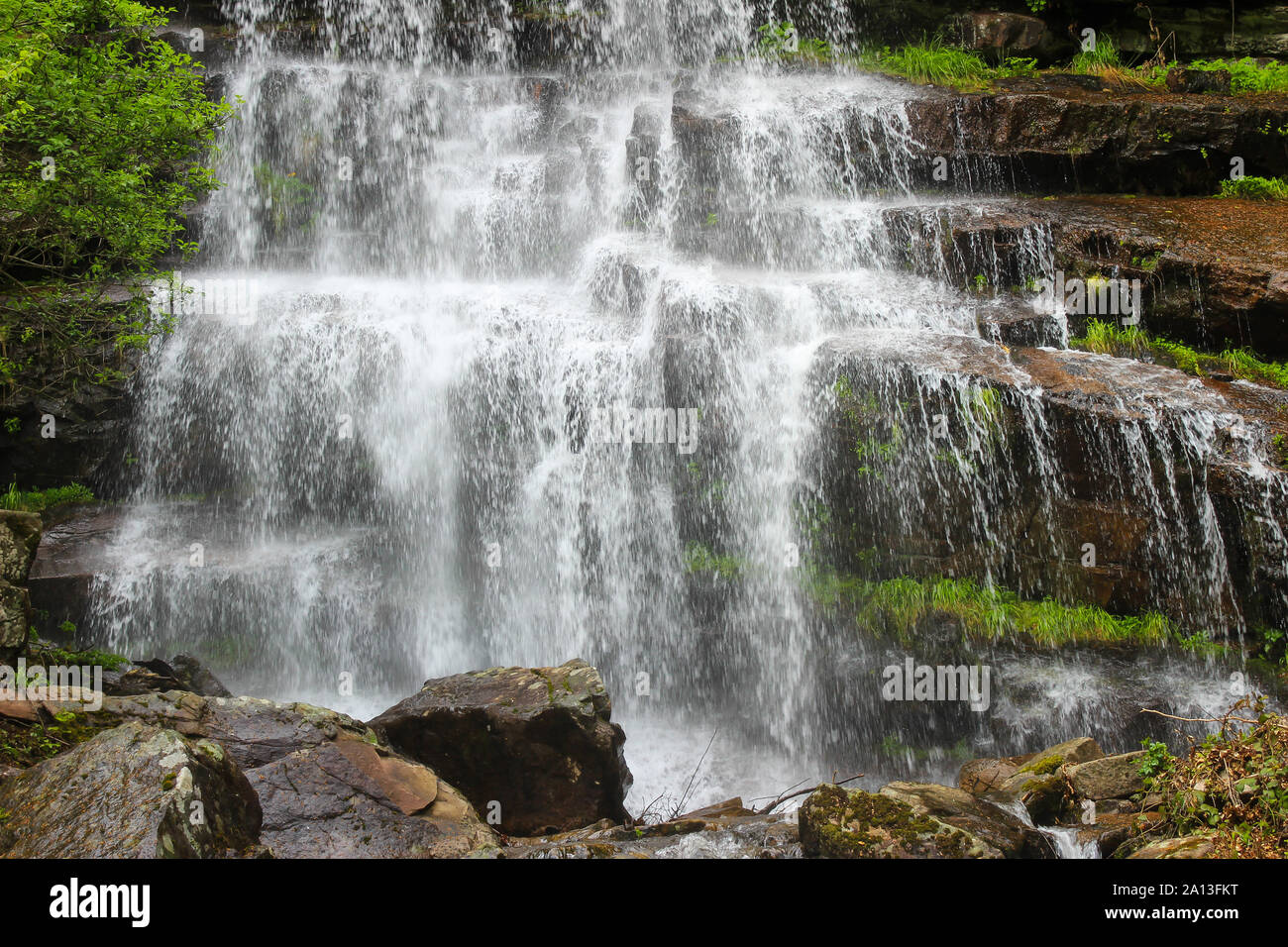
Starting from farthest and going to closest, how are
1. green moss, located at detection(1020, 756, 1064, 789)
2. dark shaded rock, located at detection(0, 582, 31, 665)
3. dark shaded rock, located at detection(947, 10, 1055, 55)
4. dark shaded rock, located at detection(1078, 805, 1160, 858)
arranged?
dark shaded rock, located at detection(947, 10, 1055, 55)
green moss, located at detection(1020, 756, 1064, 789)
dark shaded rock, located at detection(0, 582, 31, 665)
dark shaded rock, located at detection(1078, 805, 1160, 858)

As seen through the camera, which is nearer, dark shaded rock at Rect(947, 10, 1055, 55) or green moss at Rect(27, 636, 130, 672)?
green moss at Rect(27, 636, 130, 672)

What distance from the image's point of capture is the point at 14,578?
222 inches

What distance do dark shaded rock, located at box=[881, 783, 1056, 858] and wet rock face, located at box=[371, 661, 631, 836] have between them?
90.7 inches

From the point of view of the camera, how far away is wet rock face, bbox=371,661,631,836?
260 inches

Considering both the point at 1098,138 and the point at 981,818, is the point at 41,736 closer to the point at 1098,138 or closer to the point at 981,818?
the point at 981,818

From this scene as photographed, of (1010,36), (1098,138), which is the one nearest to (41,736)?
(1098,138)

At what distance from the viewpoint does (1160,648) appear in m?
8.20

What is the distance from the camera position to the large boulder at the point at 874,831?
183 inches

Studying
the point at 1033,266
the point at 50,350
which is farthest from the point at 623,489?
the point at 50,350

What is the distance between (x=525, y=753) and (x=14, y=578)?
3794 millimetres

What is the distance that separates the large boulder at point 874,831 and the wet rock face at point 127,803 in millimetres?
3189

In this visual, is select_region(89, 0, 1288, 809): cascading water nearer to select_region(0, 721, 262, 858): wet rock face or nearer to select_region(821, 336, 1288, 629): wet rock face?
select_region(821, 336, 1288, 629): wet rock face


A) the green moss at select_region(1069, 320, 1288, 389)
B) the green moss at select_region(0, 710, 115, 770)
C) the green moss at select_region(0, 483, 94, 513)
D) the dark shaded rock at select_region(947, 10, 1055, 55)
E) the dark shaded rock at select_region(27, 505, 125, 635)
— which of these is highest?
the dark shaded rock at select_region(947, 10, 1055, 55)

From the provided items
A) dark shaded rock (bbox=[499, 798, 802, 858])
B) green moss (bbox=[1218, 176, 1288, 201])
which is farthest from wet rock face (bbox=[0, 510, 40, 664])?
green moss (bbox=[1218, 176, 1288, 201])
